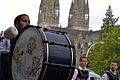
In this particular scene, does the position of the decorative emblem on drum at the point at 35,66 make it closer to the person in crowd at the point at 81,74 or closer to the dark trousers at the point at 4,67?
the dark trousers at the point at 4,67

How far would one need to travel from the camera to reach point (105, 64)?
105 ft

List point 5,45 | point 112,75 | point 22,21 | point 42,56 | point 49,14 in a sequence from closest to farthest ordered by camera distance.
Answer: point 42,56, point 5,45, point 22,21, point 112,75, point 49,14

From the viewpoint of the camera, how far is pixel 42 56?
378cm

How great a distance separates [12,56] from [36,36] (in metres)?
0.52

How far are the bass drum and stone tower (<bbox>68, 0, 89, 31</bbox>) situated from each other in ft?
439

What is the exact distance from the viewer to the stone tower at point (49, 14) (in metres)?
→ 134

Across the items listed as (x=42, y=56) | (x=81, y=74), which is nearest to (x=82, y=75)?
A: (x=81, y=74)

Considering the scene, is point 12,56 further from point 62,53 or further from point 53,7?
point 53,7

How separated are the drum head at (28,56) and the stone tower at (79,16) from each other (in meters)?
134

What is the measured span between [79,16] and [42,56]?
13579cm

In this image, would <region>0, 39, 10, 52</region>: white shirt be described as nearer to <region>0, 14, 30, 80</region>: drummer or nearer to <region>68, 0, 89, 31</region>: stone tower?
<region>0, 14, 30, 80</region>: drummer

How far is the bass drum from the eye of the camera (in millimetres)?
3811

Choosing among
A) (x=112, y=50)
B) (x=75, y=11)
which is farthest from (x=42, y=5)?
(x=112, y=50)

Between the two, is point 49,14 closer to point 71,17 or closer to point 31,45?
point 71,17
